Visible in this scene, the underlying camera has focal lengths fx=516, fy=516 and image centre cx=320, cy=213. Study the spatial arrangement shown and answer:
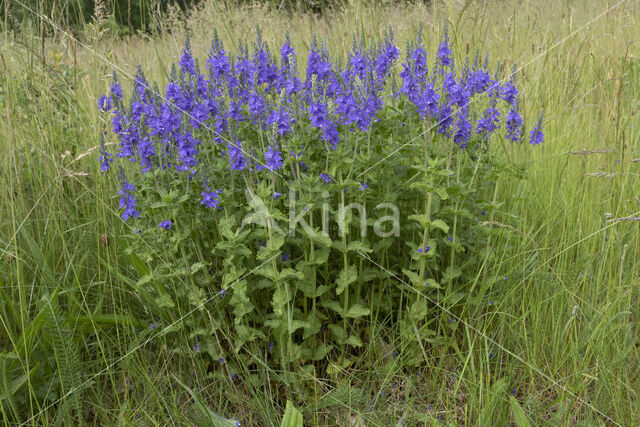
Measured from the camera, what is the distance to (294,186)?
2275 mm

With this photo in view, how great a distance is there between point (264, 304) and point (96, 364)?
0.83 m

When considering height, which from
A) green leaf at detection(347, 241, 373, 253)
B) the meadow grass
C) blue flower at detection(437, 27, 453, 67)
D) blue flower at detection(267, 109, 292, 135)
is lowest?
the meadow grass

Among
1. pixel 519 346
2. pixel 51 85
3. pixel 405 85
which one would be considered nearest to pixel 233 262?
pixel 405 85

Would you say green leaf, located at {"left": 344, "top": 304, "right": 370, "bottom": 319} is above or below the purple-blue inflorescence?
below

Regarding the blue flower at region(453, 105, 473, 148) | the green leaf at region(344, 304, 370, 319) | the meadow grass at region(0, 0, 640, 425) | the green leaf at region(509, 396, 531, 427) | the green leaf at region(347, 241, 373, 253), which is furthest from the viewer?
the blue flower at region(453, 105, 473, 148)

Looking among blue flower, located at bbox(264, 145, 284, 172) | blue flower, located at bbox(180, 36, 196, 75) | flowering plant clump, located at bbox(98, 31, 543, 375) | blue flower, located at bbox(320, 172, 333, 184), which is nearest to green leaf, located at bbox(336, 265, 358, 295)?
flowering plant clump, located at bbox(98, 31, 543, 375)

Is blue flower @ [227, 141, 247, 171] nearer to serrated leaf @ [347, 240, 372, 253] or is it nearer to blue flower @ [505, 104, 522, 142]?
serrated leaf @ [347, 240, 372, 253]

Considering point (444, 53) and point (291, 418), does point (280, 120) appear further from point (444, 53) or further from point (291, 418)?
point (291, 418)

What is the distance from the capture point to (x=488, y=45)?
4672 mm

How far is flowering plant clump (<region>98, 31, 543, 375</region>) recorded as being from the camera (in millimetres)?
2238

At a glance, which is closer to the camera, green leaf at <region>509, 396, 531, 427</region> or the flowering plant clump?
green leaf at <region>509, 396, 531, 427</region>

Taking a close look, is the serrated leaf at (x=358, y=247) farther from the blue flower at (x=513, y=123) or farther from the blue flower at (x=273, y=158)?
the blue flower at (x=513, y=123)

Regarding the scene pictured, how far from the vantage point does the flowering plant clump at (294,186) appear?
88.1 inches

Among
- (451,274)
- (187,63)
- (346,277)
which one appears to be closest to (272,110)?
(187,63)
